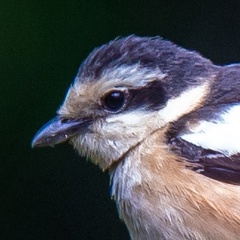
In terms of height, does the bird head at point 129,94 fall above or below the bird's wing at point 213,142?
above

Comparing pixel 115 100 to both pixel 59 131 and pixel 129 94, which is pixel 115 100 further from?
pixel 59 131

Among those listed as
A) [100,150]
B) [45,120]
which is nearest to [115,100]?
[100,150]

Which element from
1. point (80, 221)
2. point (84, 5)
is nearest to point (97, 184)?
point (80, 221)

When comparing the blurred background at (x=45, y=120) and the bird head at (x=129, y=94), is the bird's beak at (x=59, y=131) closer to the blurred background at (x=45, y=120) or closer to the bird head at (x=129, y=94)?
the bird head at (x=129, y=94)

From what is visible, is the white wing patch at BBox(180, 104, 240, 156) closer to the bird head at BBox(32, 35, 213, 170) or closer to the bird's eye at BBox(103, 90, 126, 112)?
the bird head at BBox(32, 35, 213, 170)

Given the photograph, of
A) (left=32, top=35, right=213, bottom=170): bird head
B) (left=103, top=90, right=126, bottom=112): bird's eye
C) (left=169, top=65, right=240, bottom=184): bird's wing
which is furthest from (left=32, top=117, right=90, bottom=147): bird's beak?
(left=169, top=65, right=240, bottom=184): bird's wing

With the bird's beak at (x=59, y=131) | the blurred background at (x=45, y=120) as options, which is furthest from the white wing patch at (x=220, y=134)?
the blurred background at (x=45, y=120)

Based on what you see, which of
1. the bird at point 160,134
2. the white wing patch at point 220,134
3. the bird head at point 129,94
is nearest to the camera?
the bird at point 160,134
